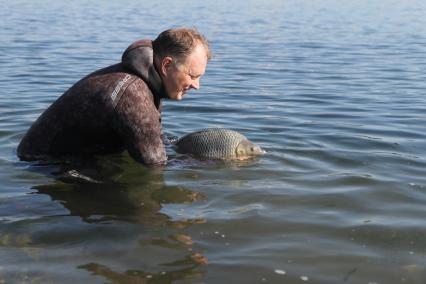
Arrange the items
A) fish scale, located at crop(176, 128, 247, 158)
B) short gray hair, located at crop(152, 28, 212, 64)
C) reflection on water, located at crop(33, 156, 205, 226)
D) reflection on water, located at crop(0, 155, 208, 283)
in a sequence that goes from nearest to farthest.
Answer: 1. reflection on water, located at crop(0, 155, 208, 283)
2. reflection on water, located at crop(33, 156, 205, 226)
3. short gray hair, located at crop(152, 28, 212, 64)
4. fish scale, located at crop(176, 128, 247, 158)

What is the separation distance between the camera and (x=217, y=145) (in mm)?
7020

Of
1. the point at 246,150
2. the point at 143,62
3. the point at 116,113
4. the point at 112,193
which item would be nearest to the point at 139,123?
the point at 116,113

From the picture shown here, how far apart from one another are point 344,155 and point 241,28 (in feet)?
56.7

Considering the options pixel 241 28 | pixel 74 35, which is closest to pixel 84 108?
pixel 74 35

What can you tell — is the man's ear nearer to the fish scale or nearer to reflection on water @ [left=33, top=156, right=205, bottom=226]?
reflection on water @ [left=33, top=156, right=205, bottom=226]

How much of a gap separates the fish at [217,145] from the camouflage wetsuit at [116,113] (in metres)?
1.02

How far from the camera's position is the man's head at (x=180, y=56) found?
18.7ft

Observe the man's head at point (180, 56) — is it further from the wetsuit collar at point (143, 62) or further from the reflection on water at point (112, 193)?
the reflection on water at point (112, 193)

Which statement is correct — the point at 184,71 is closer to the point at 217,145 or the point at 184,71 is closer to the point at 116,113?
→ the point at 116,113

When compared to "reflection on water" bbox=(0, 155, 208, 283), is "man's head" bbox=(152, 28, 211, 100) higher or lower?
higher

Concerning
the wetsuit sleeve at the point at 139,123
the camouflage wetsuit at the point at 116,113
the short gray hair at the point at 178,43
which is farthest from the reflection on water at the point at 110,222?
the short gray hair at the point at 178,43

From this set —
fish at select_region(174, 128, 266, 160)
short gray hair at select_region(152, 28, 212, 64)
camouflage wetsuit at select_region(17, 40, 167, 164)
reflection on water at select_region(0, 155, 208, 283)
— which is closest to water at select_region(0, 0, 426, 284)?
reflection on water at select_region(0, 155, 208, 283)

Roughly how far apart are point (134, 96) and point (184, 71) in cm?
55

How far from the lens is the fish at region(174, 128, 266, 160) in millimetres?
7008
